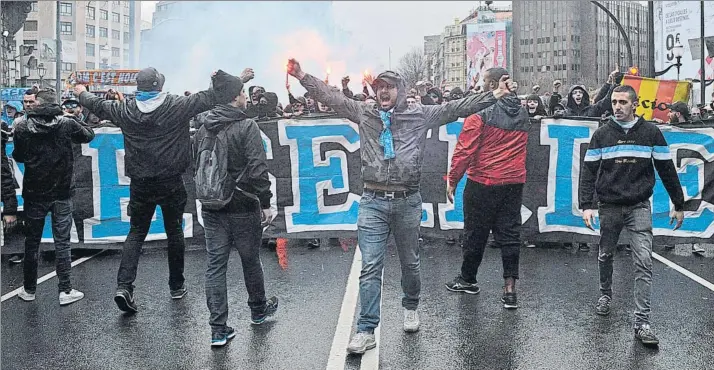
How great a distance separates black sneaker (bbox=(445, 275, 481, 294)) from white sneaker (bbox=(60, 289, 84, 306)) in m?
3.22

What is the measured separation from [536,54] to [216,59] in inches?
3627

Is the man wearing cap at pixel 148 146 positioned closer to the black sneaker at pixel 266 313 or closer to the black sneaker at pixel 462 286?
the black sneaker at pixel 266 313

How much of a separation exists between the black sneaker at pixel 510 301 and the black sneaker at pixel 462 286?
475mm

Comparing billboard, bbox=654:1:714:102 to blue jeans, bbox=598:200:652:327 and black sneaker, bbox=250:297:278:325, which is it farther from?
black sneaker, bbox=250:297:278:325

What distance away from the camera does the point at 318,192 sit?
882cm

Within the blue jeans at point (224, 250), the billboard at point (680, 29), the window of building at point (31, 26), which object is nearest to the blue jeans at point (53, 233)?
the blue jeans at point (224, 250)

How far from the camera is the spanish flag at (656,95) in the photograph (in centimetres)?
1074

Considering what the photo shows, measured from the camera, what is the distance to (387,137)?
4.94 metres

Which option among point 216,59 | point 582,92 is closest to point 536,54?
point 216,59

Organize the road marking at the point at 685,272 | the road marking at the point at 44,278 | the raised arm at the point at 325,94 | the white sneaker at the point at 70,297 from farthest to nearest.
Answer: the road marking at the point at 685,272 → the road marking at the point at 44,278 → the white sneaker at the point at 70,297 → the raised arm at the point at 325,94

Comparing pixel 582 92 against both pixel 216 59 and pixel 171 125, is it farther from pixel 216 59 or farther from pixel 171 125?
pixel 216 59

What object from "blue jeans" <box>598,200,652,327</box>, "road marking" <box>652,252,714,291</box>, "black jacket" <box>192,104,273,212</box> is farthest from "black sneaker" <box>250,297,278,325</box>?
"road marking" <box>652,252,714,291</box>

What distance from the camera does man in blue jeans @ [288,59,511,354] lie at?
4906 millimetres

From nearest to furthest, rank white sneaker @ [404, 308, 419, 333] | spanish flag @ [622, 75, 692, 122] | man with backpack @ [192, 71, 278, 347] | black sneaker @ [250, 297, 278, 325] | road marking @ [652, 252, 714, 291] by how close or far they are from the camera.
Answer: man with backpack @ [192, 71, 278, 347] < white sneaker @ [404, 308, 419, 333] < black sneaker @ [250, 297, 278, 325] < road marking @ [652, 252, 714, 291] < spanish flag @ [622, 75, 692, 122]
